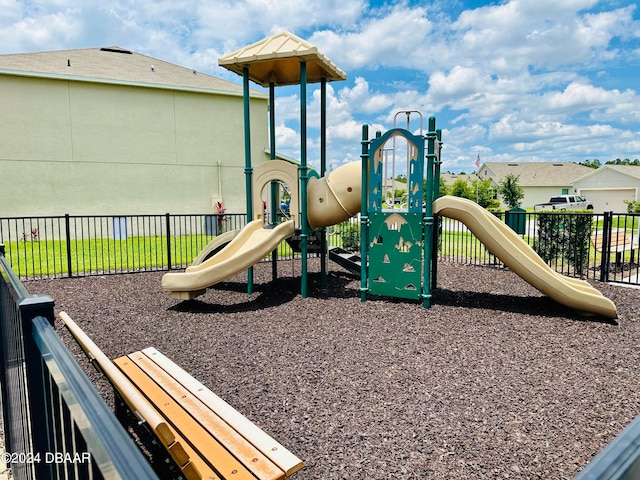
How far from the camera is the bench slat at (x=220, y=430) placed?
233 centimetres

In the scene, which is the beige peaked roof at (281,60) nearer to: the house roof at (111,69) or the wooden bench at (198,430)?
the wooden bench at (198,430)

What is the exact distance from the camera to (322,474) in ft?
9.21

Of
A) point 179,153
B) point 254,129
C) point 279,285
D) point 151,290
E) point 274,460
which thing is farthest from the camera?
point 254,129

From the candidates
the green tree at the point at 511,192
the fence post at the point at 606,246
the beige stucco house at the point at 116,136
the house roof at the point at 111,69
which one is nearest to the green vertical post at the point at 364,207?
the fence post at the point at 606,246

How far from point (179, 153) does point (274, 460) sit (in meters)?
19.7

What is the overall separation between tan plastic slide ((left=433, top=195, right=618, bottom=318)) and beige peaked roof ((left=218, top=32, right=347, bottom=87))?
3.42m

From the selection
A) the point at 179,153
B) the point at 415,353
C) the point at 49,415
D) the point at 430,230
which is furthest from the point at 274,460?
the point at 179,153

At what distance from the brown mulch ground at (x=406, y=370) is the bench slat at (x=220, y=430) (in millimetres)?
545

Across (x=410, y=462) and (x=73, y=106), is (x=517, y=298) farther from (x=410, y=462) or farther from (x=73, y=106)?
(x=73, y=106)

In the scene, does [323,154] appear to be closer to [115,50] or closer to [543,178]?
[115,50]

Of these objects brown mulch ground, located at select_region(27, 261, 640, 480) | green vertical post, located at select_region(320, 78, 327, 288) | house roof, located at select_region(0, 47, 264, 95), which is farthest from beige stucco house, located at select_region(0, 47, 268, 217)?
A: green vertical post, located at select_region(320, 78, 327, 288)

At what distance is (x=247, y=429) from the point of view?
270cm

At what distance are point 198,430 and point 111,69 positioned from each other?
2152 centimetres

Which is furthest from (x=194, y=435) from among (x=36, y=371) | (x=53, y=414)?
(x=53, y=414)
